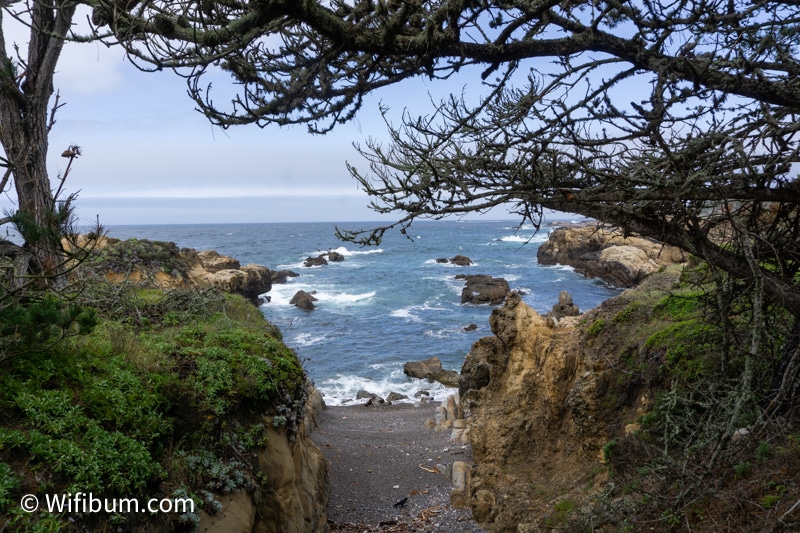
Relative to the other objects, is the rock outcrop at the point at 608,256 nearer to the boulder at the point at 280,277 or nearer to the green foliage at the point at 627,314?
the green foliage at the point at 627,314

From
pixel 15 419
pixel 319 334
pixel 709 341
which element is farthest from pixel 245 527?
pixel 319 334

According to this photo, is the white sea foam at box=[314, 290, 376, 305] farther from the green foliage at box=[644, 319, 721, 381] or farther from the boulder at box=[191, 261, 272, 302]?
the green foliage at box=[644, 319, 721, 381]

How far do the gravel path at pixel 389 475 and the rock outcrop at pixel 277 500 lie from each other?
5.36ft

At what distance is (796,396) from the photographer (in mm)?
4715

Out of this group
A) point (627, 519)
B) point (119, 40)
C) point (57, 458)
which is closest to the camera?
point (119, 40)

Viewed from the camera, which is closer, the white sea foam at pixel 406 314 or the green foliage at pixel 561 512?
the green foliage at pixel 561 512

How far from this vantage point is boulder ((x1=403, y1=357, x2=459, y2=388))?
2212 cm

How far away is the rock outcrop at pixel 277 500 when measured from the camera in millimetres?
5125

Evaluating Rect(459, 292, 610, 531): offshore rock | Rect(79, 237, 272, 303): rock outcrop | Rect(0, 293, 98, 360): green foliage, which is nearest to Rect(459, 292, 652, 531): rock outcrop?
Rect(459, 292, 610, 531): offshore rock

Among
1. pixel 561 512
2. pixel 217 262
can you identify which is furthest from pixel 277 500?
pixel 217 262

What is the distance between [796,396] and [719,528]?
1568mm

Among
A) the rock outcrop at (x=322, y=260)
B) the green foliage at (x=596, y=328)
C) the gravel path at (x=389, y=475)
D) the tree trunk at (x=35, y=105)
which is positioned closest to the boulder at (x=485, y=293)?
the gravel path at (x=389, y=475)

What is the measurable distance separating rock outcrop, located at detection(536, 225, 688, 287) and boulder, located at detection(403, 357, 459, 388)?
42.9ft

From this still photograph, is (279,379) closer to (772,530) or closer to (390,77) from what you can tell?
(390,77)
